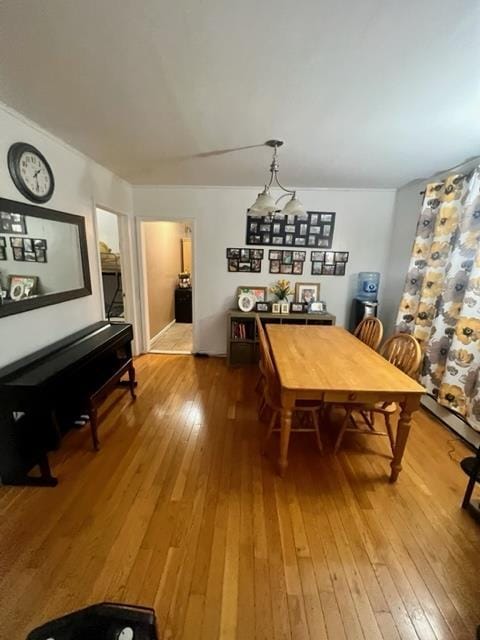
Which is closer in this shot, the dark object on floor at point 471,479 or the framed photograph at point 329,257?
the dark object on floor at point 471,479

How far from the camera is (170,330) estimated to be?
5.45m

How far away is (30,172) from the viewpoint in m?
2.01

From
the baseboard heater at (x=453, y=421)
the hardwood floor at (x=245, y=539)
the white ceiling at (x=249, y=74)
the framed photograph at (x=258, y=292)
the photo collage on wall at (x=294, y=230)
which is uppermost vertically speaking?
the white ceiling at (x=249, y=74)

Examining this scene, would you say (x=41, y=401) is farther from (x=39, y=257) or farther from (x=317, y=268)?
(x=317, y=268)

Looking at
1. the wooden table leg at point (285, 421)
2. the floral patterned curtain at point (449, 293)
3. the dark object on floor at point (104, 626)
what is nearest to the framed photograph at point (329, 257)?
the floral patterned curtain at point (449, 293)

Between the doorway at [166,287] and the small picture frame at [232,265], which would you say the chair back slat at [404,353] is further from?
the doorway at [166,287]

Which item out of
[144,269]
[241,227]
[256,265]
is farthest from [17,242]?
[256,265]

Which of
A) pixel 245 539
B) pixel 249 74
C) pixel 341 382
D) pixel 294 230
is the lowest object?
pixel 245 539

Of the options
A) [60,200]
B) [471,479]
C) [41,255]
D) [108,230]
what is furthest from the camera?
[108,230]

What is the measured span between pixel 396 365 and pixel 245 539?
65.4 inches

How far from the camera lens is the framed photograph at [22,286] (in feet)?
6.20

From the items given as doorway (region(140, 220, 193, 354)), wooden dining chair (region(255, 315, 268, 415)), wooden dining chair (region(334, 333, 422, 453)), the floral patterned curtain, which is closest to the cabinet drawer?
wooden dining chair (region(334, 333, 422, 453))

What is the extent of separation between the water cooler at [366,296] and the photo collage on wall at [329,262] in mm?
285

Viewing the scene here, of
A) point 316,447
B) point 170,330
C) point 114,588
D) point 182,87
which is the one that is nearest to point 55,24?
point 182,87
